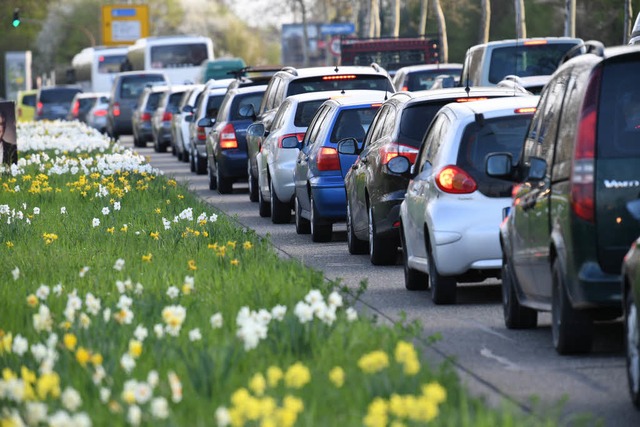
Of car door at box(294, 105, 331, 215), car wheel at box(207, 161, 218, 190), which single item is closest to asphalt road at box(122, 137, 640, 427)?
car door at box(294, 105, 331, 215)

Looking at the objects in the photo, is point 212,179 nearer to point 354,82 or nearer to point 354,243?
point 354,82

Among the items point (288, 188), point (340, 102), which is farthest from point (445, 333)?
point (288, 188)

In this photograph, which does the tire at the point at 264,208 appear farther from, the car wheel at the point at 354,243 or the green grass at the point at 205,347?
the green grass at the point at 205,347

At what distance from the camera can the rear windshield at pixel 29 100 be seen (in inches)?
3565

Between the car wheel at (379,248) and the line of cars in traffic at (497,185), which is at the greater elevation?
the line of cars in traffic at (497,185)

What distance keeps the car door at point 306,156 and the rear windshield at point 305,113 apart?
1441 millimetres

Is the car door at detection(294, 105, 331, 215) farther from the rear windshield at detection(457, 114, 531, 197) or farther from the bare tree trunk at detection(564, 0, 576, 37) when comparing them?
the bare tree trunk at detection(564, 0, 576, 37)

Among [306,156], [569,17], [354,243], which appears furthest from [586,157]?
[569,17]

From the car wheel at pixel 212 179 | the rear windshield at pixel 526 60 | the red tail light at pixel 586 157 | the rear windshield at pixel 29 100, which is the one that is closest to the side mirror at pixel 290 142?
the rear windshield at pixel 526 60

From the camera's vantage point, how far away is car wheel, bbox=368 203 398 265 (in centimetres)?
1556

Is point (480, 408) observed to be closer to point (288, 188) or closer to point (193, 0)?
point (288, 188)

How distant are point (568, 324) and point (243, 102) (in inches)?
736

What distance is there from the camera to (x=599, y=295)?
927cm

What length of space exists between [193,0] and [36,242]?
154 m
